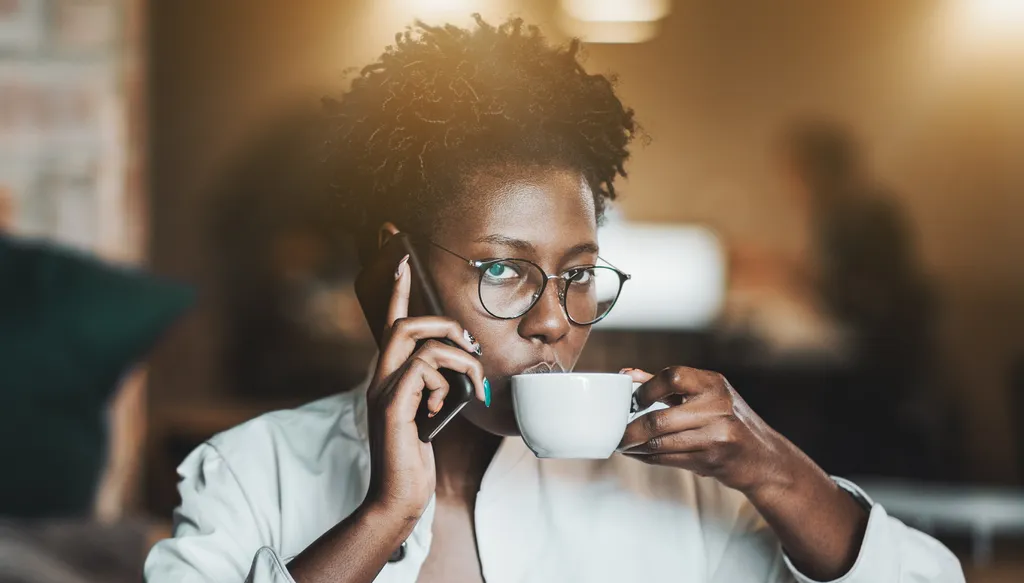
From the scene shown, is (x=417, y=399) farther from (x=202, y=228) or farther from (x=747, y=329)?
(x=202, y=228)

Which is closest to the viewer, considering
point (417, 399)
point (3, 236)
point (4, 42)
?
point (417, 399)

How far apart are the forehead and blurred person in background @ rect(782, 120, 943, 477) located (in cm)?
273

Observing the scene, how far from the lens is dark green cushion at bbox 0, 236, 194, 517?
1.26 metres

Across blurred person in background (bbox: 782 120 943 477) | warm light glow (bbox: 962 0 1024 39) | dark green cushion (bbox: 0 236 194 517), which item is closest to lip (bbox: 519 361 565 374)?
dark green cushion (bbox: 0 236 194 517)

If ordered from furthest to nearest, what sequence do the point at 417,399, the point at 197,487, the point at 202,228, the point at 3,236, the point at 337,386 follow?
1. the point at 202,228
2. the point at 337,386
3. the point at 3,236
4. the point at 197,487
5. the point at 417,399

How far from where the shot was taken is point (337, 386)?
11.6ft

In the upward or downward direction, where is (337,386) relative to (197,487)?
downward

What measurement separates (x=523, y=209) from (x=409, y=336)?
107 millimetres

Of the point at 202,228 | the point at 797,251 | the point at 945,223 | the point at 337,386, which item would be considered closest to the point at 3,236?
the point at 337,386

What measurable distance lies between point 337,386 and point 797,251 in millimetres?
1980

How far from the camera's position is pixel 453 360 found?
2.01 ft

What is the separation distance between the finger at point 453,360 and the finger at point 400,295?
4cm

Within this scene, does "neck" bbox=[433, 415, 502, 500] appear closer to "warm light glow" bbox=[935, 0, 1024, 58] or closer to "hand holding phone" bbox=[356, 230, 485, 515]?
"hand holding phone" bbox=[356, 230, 485, 515]

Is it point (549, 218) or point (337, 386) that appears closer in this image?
point (549, 218)
